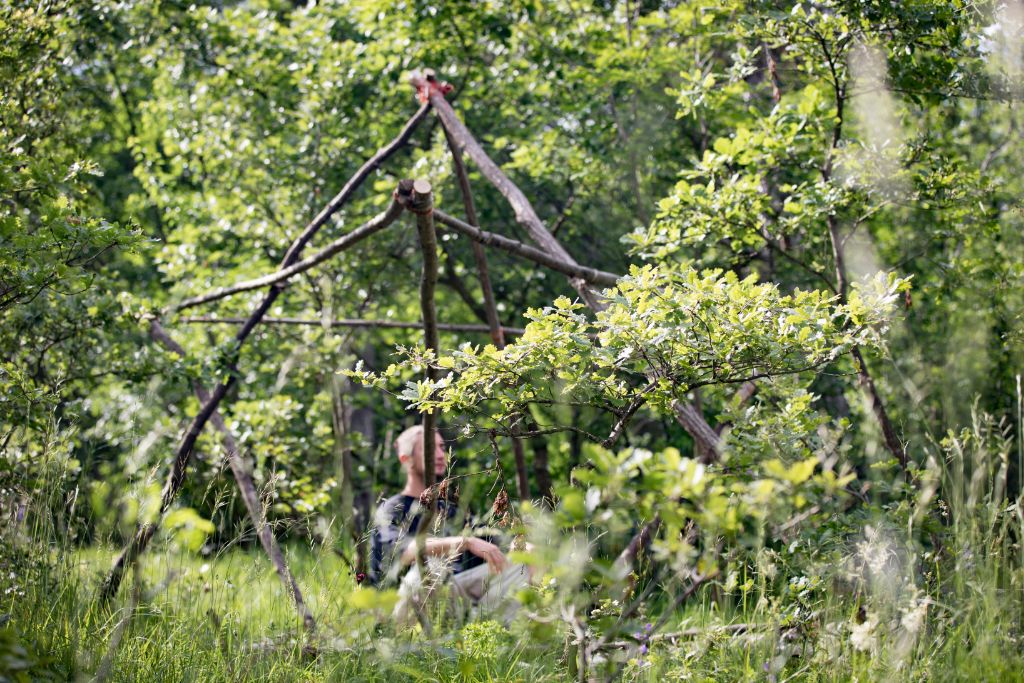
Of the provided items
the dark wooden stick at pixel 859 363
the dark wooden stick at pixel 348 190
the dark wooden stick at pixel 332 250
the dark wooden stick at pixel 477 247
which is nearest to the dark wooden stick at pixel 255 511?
the dark wooden stick at pixel 332 250

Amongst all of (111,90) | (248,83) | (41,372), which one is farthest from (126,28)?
(41,372)

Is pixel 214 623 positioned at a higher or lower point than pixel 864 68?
lower

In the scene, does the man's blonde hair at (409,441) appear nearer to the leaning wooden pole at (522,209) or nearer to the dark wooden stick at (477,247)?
the dark wooden stick at (477,247)

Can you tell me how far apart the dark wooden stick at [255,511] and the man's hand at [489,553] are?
0.62 meters

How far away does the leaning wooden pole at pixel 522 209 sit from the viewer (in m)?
3.51

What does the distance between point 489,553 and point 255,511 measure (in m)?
0.98

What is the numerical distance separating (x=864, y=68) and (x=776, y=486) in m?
2.62

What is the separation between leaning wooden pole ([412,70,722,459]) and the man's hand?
0.87 metres

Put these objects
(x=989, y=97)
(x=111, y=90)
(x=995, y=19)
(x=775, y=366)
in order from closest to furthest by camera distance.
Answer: (x=775, y=366)
(x=995, y=19)
(x=989, y=97)
(x=111, y=90)

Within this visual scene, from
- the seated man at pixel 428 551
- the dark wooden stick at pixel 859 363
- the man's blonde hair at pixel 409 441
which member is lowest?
the seated man at pixel 428 551

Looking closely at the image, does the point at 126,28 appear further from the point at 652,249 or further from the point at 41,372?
the point at 652,249

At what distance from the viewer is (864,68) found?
145 inches

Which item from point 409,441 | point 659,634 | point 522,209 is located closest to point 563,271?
point 522,209

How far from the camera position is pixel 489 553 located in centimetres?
331
